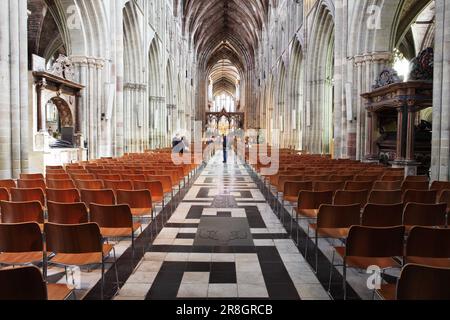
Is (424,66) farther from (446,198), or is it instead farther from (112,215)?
(112,215)

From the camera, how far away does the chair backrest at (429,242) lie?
322cm

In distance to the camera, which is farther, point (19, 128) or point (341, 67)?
point (341, 67)

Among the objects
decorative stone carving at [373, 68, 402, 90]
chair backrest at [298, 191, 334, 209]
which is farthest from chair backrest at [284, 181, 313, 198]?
decorative stone carving at [373, 68, 402, 90]

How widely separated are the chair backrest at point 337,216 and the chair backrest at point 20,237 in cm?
311

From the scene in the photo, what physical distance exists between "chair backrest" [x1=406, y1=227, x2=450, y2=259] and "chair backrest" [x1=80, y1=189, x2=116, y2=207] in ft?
12.9

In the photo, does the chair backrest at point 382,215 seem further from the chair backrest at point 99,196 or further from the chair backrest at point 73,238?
the chair backrest at point 99,196

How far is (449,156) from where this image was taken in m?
9.49

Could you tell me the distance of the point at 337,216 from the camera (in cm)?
451

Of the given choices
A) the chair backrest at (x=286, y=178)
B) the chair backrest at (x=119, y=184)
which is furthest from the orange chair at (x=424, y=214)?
the chair backrest at (x=119, y=184)

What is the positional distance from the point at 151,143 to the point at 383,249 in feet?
88.4

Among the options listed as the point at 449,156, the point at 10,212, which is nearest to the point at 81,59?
the point at 10,212

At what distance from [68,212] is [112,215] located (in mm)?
524

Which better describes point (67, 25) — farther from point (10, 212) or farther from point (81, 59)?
point (10, 212)

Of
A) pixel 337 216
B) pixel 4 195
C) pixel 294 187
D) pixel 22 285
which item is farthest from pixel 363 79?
pixel 22 285
